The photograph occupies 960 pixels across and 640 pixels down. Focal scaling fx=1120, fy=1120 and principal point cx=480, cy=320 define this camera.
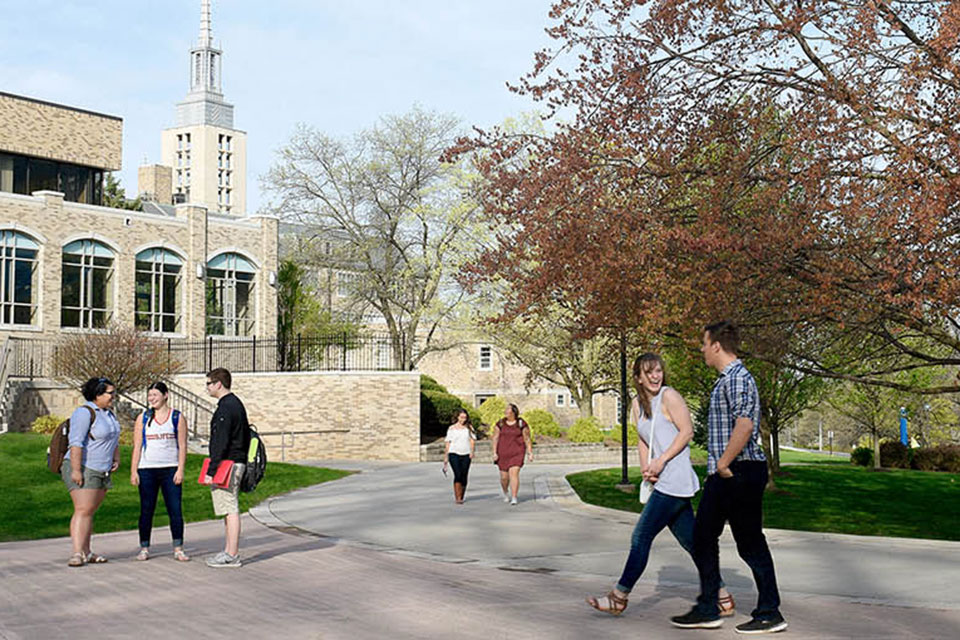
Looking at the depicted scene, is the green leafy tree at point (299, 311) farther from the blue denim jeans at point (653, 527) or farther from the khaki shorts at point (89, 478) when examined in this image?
the blue denim jeans at point (653, 527)

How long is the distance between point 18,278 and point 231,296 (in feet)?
29.5

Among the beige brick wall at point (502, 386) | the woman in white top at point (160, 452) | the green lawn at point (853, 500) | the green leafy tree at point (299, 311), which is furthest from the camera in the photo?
the beige brick wall at point (502, 386)

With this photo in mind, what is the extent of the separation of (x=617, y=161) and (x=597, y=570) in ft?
23.3

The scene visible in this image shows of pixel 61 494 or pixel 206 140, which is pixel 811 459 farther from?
pixel 206 140

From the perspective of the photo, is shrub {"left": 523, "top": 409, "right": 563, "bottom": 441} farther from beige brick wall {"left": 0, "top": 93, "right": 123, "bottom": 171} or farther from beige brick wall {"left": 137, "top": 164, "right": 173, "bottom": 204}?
beige brick wall {"left": 137, "top": 164, "right": 173, "bottom": 204}

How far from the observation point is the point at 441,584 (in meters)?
9.95

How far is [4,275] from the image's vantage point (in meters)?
36.6

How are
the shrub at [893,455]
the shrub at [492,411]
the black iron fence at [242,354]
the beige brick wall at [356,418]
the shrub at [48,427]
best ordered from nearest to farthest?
the shrub at [48,427] → the beige brick wall at [356,418] → the black iron fence at [242,354] → the shrub at [893,455] → the shrub at [492,411]

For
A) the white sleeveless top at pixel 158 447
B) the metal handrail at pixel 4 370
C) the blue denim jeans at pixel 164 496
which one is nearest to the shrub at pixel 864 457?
the metal handrail at pixel 4 370

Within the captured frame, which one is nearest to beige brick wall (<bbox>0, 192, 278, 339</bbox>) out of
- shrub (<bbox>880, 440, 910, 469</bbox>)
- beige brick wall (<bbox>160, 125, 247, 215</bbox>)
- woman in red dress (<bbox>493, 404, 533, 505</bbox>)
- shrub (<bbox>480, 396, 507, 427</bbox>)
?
shrub (<bbox>480, 396, 507, 427</bbox>)

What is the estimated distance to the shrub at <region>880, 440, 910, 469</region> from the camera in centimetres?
3592

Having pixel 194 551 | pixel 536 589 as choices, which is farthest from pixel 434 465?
pixel 536 589

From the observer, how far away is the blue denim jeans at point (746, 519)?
7562mm

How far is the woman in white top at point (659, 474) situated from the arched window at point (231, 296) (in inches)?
1449
